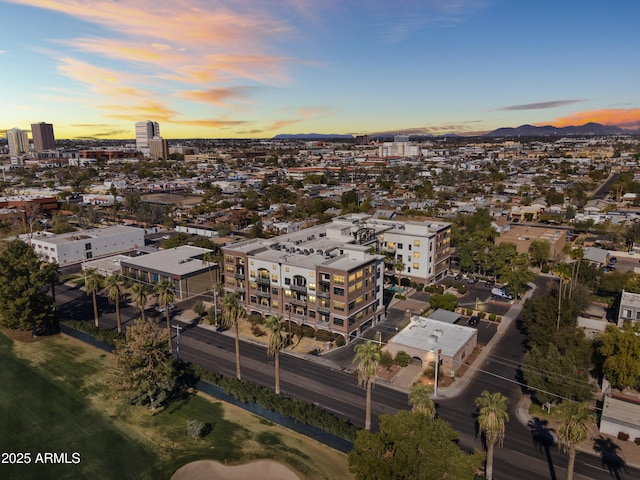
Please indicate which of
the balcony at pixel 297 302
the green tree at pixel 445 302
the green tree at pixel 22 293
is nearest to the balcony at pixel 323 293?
the balcony at pixel 297 302

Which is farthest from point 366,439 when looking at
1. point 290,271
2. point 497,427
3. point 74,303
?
point 74,303

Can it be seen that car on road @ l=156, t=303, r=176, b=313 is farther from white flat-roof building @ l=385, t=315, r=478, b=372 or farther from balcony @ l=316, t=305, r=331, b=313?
white flat-roof building @ l=385, t=315, r=478, b=372

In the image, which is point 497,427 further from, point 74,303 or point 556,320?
point 74,303

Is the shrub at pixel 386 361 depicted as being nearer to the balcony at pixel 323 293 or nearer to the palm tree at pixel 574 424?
the balcony at pixel 323 293

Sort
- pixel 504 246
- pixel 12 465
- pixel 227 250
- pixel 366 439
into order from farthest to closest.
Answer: pixel 504 246 → pixel 227 250 → pixel 12 465 → pixel 366 439

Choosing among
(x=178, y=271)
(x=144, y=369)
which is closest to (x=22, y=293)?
(x=178, y=271)

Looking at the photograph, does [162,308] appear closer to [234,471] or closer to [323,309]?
[323,309]
